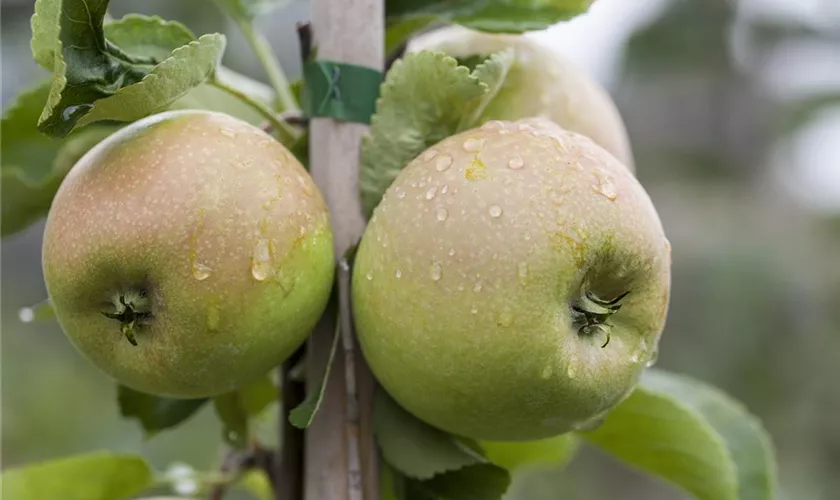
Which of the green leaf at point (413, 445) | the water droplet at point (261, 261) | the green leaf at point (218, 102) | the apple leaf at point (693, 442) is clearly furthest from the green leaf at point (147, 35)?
the apple leaf at point (693, 442)

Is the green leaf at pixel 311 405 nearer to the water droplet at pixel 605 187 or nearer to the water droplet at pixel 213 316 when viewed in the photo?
the water droplet at pixel 213 316

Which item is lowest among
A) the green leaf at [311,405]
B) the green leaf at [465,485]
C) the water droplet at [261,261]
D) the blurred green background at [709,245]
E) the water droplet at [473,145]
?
the blurred green background at [709,245]

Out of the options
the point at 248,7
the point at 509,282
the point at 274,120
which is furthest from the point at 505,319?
the point at 248,7

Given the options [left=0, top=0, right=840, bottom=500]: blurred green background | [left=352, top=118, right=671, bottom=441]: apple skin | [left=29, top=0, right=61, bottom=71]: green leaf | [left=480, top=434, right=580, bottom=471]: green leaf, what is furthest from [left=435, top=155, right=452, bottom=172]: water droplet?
[left=0, top=0, right=840, bottom=500]: blurred green background

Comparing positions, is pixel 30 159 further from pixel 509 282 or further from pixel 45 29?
pixel 509 282

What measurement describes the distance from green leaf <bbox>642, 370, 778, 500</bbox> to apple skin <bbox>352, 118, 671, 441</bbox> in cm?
20

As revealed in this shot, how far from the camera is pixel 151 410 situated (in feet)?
2.08

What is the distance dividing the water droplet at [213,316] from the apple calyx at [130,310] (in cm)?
4

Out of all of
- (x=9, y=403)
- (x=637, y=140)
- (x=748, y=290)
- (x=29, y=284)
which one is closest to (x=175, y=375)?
(x=9, y=403)

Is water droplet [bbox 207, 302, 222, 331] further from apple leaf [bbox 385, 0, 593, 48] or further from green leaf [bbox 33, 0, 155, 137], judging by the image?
apple leaf [bbox 385, 0, 593, 48]

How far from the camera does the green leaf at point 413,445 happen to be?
0.52 metres

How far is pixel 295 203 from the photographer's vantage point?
18.8 inches

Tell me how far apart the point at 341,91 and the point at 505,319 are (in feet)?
0.67

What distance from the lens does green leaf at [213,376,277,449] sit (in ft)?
2.18
